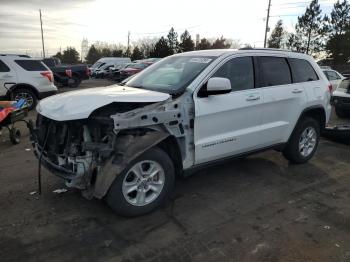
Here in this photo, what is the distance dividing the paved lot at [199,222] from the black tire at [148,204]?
121mm

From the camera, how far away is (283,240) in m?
3.77

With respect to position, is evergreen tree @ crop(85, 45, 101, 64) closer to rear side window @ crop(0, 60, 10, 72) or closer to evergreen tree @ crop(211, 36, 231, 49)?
evergreen tree @ crop(211, 36, 231, 49)

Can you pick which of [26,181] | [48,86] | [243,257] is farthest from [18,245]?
[48,86]

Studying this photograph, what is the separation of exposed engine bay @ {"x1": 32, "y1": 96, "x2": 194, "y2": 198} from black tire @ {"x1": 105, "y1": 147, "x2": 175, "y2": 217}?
118 millimetres

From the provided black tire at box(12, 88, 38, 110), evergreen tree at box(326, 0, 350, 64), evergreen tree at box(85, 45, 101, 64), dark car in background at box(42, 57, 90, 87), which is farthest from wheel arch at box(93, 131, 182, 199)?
evergreen tree at box(85, 45, 101, 64)

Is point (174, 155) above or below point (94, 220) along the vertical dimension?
above

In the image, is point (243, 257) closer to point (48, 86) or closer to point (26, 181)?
point (26, 181)

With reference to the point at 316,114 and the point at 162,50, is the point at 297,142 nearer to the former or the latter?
the point at 316,114

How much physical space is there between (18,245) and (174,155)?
1907 millimetres

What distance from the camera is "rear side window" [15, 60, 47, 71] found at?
→ 1243cm

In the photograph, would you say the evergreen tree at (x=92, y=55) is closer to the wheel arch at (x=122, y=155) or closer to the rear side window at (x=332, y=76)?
the rear side window at (x=332, y=76)

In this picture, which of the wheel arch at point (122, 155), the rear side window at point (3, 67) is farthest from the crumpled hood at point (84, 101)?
the rear side window at point (3, 67)

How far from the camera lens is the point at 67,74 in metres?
21.2

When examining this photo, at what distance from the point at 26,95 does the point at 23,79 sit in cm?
54
